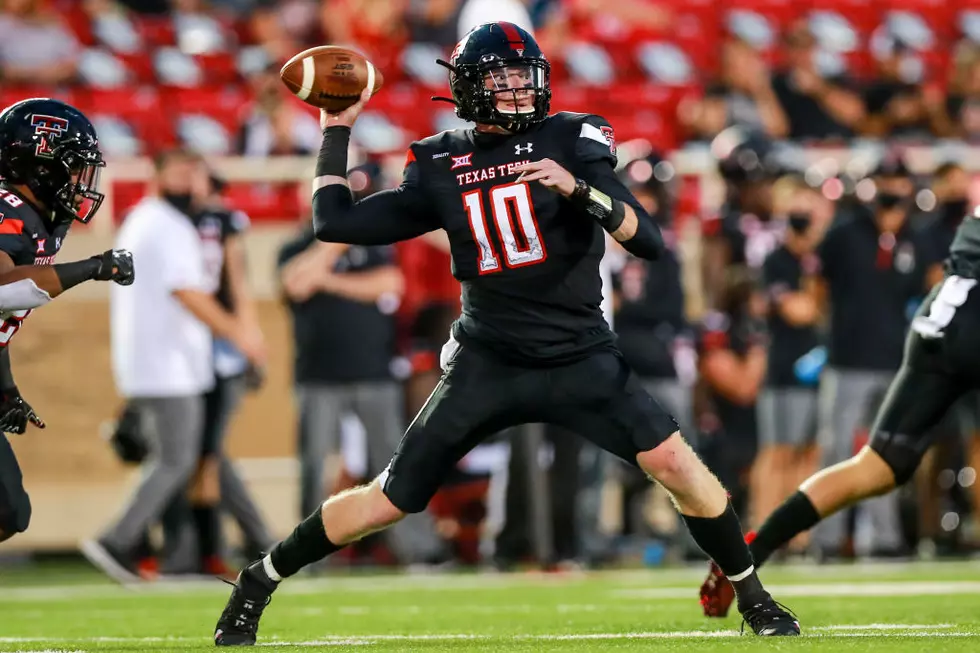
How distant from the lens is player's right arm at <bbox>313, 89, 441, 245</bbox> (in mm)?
5137

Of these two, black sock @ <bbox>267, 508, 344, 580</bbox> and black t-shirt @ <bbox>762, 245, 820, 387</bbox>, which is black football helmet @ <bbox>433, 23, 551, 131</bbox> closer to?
black sock @ <bbox>267, 508, 344, 580</bbox>

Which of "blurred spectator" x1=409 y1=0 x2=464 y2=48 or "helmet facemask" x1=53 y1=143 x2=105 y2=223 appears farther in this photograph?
"blurred spectator" x1=409 y1=0 x2=464 y2=48

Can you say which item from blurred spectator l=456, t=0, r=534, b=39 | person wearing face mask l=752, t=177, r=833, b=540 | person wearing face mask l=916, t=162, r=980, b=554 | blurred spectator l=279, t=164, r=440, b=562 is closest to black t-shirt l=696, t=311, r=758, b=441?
person wearing face mask l=752, t=177, r=833, b=540

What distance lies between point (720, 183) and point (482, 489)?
116 inches

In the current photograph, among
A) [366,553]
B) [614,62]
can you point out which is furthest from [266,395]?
[614,62]

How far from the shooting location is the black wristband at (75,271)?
499 cm

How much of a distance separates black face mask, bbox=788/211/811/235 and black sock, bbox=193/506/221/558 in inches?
143

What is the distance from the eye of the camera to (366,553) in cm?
1001

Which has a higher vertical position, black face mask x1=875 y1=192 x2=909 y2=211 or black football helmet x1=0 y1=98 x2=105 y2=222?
black football helmet x1=0 y1=98 x2=105 y2=222

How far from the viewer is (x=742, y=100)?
13.9 m

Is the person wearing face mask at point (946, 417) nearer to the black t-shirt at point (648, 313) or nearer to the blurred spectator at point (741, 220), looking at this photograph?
the blurred spectator at point (741, 220)

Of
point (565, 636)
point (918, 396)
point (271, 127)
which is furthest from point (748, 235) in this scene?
point (565, 636)

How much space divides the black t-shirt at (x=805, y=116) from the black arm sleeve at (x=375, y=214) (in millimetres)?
9311

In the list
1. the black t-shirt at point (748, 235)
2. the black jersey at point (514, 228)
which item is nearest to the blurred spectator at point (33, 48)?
the black t-shirt at point (748, 235)
